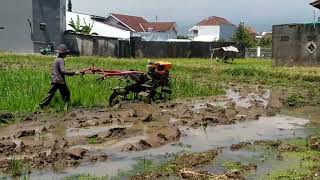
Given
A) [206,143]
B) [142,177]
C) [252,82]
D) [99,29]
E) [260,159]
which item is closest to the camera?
[142,177]

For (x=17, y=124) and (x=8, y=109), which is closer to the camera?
(x=17, y=124)

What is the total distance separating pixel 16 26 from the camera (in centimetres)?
4081

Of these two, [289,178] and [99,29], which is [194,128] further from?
[99,29]

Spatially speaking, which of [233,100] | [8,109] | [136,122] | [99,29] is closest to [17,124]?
[8,109]

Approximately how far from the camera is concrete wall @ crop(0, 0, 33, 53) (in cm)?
4047

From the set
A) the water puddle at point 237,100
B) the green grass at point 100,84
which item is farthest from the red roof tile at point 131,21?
the water puddle at point 237,100

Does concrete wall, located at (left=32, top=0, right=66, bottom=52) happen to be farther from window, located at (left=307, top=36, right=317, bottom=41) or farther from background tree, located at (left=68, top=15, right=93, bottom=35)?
window, located at (left=307, top=36, right=317, bottom=41)

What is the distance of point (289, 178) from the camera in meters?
6.69

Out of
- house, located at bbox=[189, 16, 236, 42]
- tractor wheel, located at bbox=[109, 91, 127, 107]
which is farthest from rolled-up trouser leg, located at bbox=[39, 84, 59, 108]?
house, located at bbox=[189, 16, 236, 42]

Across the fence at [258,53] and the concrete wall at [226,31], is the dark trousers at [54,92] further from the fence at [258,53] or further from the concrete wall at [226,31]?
the concrete wall at [226,31]

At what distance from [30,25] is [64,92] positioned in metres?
30.0

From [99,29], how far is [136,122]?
45.4m

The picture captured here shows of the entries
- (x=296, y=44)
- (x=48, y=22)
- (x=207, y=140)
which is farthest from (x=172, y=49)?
(x=207, y=140)

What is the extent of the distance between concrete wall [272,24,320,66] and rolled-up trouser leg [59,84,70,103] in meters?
17.1
